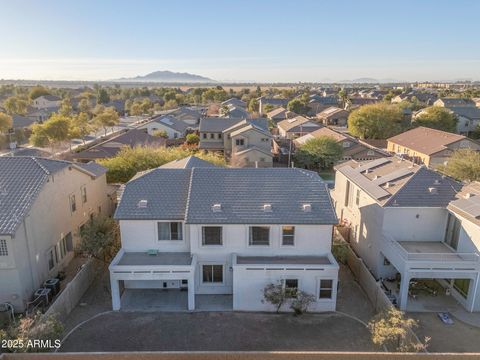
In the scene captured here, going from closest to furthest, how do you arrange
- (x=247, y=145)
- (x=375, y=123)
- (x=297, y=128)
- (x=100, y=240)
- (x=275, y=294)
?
(x=275, y=294), (x=100, y=240), (x=247, y=145), (x=297, y=128), (x=375, y=123)

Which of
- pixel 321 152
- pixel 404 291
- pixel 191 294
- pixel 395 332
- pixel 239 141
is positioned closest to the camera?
pixel 395 332

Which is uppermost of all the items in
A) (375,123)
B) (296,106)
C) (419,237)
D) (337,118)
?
(296,106)

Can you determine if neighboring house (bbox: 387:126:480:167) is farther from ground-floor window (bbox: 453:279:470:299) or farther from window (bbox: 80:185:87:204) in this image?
window (bbox: 80:185:87:204)

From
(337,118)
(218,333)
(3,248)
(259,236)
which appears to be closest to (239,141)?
(259,236)

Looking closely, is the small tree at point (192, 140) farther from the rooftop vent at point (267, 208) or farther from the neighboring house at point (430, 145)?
the rooftop vent at point (267, 208)

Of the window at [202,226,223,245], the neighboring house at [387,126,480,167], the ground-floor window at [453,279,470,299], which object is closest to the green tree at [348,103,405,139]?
the neighboring house at [387,126,480,167]

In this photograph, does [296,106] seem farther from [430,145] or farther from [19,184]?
[19,184]

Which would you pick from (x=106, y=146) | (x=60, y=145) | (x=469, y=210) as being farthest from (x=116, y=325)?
(x=60, y=145)
